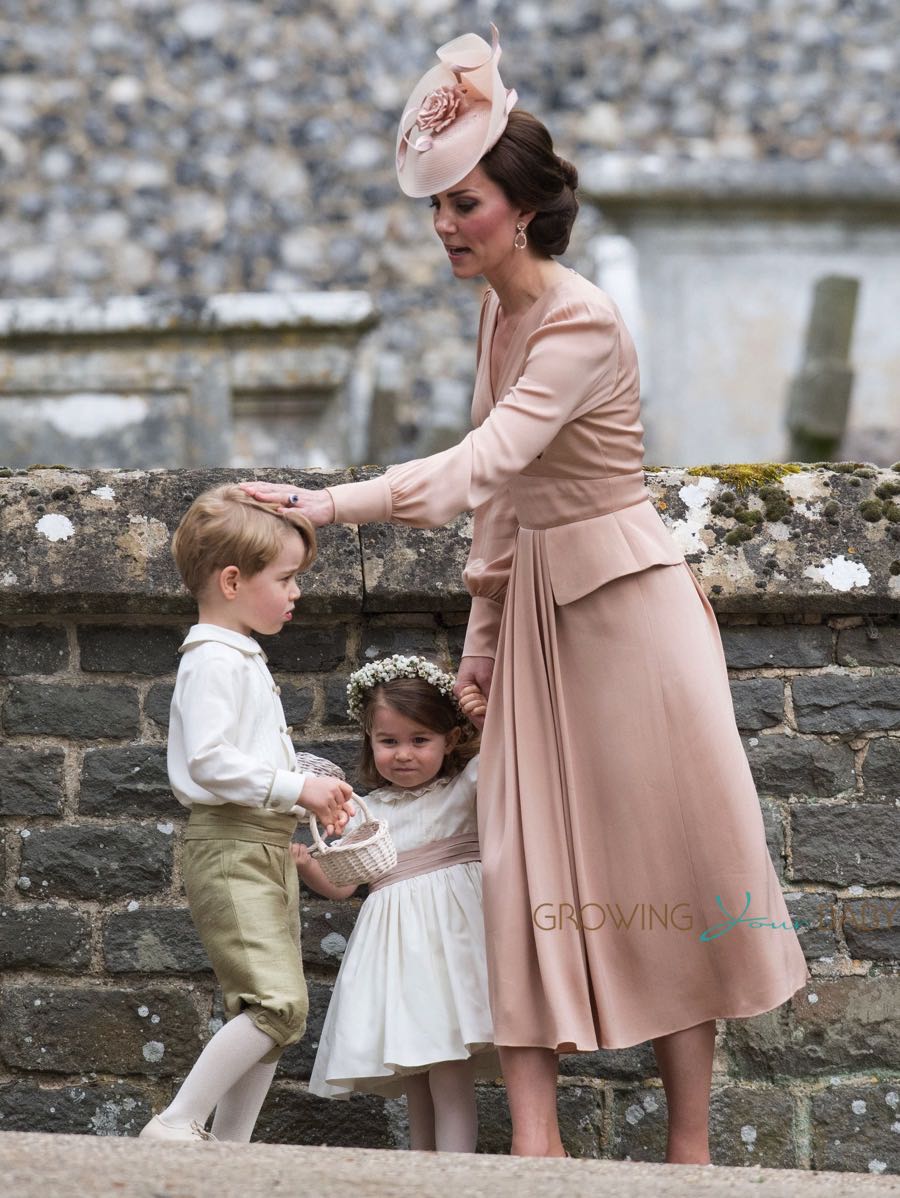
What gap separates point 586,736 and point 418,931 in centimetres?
55

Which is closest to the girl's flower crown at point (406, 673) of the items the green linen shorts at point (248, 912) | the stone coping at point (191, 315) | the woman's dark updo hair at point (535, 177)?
the green linen shorts at point (248, 912)

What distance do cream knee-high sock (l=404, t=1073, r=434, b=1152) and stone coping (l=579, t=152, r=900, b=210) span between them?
26.8ft

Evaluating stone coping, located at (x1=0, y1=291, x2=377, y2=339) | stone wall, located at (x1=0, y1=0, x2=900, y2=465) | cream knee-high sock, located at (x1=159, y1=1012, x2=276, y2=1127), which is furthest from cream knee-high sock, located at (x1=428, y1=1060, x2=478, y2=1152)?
stone wall, located at (x1=0, y1=0, x2=900, y2=465)

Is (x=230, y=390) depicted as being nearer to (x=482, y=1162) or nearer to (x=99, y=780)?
(x=99, y=780)

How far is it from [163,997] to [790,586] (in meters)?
1.56

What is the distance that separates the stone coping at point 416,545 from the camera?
3648 millimetres

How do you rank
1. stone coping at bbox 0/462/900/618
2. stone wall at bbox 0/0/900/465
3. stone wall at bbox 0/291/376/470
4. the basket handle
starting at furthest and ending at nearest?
stone wall at bbox 0/0/900/465, stone wall at bbox 0/291/376/470, stone coping at bbox 0/462/900/618, the basket handle

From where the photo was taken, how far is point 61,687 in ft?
12.3

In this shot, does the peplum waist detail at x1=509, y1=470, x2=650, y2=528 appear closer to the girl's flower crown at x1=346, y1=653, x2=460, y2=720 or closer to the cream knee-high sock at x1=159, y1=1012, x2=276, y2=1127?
the girl's flower crown at x1=346, y1=653, x2=460, y2=720

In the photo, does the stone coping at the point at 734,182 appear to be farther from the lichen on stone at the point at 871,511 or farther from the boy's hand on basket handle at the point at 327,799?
the boy's hand on basket handle at the point at 327,799

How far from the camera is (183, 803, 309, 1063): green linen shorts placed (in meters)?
3.04

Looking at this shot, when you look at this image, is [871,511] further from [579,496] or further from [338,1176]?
[338,1176]

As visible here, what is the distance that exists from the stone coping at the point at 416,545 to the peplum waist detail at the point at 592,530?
0.55 metres

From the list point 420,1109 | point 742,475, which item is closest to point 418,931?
point 420,1109
